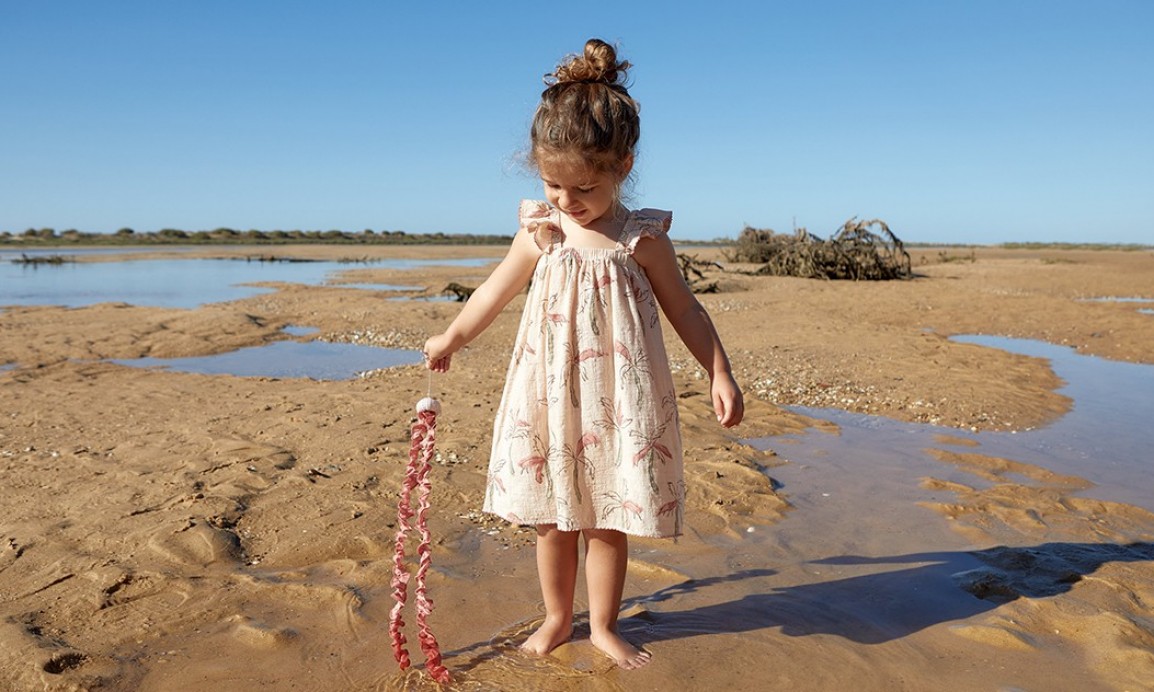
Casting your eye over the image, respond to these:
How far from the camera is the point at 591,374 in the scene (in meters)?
2.55

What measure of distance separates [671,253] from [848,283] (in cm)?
1616


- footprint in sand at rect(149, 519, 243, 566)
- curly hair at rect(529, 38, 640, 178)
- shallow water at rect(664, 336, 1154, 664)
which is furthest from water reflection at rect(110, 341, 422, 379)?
curly hair at rect(529, 38, 640, 178)

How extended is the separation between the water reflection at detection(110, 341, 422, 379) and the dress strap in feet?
19.6

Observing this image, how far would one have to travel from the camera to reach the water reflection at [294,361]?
8.55 m

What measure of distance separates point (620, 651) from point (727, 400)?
0.85m

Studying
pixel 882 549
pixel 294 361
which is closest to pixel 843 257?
pixel 294 361

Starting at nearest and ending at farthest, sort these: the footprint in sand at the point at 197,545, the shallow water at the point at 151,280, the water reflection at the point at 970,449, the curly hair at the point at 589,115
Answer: the curly hair at the point at 589,115 < the footprint in sand at the point at 197,545 < the water reflection at the point at 970,449 < the shallow water at the point at 151,280

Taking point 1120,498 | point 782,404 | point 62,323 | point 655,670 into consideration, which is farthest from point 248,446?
point 62,323

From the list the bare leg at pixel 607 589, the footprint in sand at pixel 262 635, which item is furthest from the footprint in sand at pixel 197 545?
the bare leg at pixel 607 589

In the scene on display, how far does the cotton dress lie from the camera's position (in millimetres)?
2541

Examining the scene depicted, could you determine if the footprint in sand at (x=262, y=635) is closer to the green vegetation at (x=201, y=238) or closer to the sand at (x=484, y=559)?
the sand at (x=484, y=559)

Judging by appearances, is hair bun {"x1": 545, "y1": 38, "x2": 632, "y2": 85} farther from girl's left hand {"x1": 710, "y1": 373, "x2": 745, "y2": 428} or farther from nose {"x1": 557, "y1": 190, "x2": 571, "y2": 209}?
girl's left hand {"x1": 710, "y1": 373, "x2": 745, "y2": 428}

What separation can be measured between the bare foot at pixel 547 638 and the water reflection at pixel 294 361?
589 cm

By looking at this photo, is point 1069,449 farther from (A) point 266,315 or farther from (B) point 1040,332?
(A) point 266,315
